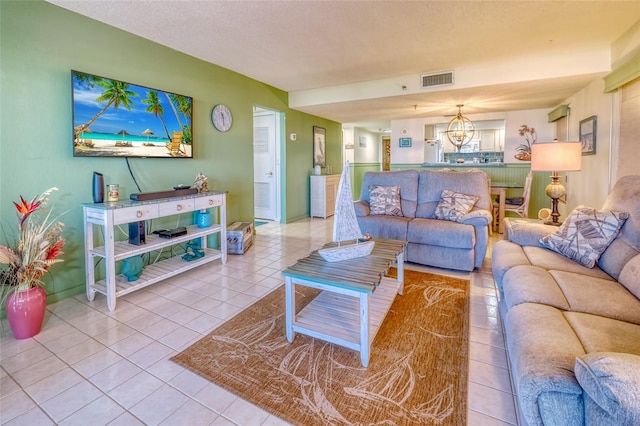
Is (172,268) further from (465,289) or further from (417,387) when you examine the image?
(465,289)

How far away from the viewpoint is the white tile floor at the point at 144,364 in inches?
56.6

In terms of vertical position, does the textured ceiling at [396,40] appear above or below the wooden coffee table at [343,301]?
above

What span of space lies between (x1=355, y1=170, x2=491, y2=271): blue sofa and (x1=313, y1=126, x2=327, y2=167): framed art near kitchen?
8.22 feet

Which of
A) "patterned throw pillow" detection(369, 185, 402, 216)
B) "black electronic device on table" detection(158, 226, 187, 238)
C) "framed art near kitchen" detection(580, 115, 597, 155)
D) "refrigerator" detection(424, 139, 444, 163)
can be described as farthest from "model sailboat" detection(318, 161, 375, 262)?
"refrigerator" detection(424, 139, 444, 163)

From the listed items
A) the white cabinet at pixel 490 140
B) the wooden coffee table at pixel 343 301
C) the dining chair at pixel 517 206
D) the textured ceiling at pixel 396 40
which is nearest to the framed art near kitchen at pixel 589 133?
the textured ceiling at pixel 396 40

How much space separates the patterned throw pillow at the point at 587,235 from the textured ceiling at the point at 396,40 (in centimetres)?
170

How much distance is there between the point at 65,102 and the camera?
2.57 metres

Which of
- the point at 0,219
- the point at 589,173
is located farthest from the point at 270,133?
the point at 589,173

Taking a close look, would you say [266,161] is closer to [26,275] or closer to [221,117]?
[221,117]

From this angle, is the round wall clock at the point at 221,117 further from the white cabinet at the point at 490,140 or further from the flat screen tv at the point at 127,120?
the white cabinet at the point at 490,140

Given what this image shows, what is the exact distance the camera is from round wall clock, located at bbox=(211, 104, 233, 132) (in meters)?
3.97

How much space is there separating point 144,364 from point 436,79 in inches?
171

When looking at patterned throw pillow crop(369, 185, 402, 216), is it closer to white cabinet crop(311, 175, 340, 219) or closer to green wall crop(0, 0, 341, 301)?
green wall crop(0, 0, 341, 301)

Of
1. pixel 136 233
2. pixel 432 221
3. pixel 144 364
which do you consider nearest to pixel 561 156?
pixel 432 221
